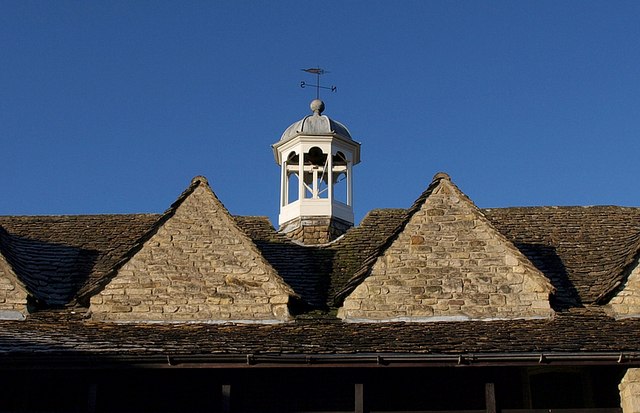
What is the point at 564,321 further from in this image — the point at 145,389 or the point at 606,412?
the point at 145,389

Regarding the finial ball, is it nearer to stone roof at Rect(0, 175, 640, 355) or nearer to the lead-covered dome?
the lead-covered dome

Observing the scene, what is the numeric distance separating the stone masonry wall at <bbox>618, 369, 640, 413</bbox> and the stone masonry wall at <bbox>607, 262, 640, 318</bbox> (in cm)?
201

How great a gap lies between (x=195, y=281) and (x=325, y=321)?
2426 mm

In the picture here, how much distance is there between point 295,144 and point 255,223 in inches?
123

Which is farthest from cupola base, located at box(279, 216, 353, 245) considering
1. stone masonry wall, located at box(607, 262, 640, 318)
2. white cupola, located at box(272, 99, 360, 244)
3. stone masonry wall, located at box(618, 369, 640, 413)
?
stone masonry wall, located at box(618, 369, 640, 413)

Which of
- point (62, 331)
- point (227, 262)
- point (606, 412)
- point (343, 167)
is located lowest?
point (606, 412)

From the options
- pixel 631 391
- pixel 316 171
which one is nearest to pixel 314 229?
pixel 316 171

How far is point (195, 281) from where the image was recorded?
16.2m

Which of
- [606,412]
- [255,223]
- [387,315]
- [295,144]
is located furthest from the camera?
[295,144]

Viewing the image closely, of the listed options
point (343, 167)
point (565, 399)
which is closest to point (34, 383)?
point (565, 399)

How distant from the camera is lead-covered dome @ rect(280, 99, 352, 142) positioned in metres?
22.9

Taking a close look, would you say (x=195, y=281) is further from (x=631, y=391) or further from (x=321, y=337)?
(x=631, y=391)

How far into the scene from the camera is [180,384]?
15125mm

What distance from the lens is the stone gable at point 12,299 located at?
15.9 m
